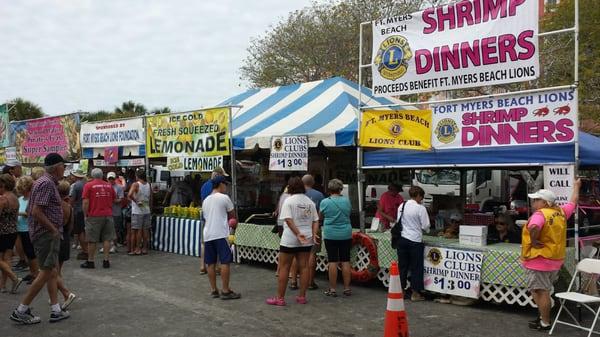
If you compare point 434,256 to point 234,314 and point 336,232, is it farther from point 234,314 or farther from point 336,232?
point 234,314

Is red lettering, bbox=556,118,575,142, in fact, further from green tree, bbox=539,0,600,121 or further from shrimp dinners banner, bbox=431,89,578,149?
green tree, bbox=539,0,600,121

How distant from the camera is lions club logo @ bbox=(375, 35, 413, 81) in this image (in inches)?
321

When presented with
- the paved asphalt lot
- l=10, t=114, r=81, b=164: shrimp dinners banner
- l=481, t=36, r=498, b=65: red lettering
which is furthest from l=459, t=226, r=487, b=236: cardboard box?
l=10, t=114, r=81, b=164: shrimp dinners banner

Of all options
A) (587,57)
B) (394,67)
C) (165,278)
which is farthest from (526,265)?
(587,57)

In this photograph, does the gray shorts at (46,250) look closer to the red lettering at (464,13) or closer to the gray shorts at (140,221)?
the gray shorts at (140,221)

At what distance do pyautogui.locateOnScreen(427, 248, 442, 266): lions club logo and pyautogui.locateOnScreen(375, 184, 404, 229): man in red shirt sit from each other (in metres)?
1.54

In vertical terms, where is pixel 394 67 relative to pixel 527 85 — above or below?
below

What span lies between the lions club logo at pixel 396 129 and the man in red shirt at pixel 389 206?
4.43 ft

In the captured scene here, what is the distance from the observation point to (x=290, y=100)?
1202cm

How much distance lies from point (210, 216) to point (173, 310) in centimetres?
129

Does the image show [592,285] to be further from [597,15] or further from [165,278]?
[597,15]

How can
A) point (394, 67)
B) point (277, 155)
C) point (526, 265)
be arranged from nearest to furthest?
point (526, 265) → point (394, 67) → point (277, 155)

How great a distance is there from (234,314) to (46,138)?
11.8m

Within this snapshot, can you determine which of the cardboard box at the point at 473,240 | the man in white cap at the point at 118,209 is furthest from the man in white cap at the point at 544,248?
the man in white cap at the point at 118,209
